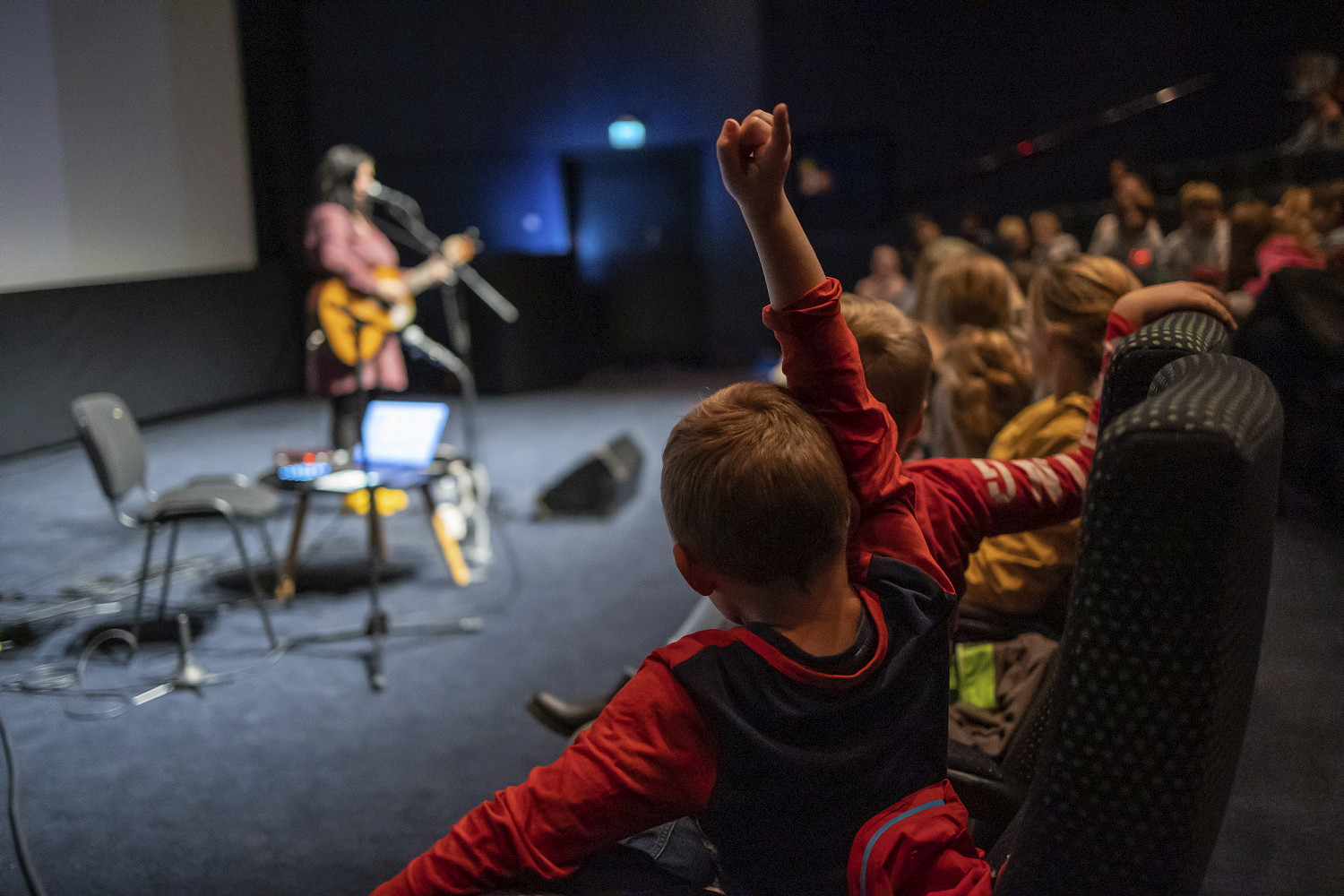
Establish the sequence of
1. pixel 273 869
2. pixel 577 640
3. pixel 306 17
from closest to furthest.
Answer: pixel 273 869, pixel 577 640, pixel 306 17

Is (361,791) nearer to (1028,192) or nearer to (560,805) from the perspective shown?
(560,805)

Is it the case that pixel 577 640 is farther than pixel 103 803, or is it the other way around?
pixel 577 640

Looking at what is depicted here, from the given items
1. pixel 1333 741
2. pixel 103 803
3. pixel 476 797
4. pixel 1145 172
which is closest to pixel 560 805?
pixel 1333 741

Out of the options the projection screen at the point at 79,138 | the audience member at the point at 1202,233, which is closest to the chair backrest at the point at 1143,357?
the projection screen at the point at 79,138

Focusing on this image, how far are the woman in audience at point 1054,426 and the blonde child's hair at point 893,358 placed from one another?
0.39m

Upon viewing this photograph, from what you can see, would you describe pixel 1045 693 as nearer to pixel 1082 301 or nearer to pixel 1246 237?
pixel 1082 301

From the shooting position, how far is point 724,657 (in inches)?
30.0

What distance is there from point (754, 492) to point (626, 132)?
762 cm

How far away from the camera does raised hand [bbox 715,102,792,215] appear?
0.77 m

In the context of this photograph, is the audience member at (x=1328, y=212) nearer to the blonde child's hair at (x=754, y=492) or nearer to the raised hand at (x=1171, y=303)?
the raised hand at (x=1171, y=303)

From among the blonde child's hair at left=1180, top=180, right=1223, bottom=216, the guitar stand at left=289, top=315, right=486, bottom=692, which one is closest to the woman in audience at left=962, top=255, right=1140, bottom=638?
the guitar stand at left=289, top=315, right=486, bottom=692

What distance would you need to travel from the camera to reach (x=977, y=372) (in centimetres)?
212

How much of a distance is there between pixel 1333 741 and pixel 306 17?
335 inches

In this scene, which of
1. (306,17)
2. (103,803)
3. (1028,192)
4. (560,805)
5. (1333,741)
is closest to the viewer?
(560,805)
